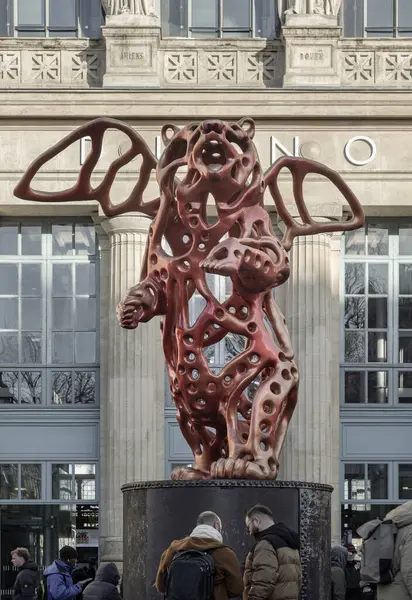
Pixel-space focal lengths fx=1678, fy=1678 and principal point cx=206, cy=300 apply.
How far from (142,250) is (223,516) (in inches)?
778

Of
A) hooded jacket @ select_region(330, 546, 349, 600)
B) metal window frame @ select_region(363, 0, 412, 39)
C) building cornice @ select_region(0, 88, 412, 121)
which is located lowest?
hooded jacket @ select_region(330, 546, 349, 600)

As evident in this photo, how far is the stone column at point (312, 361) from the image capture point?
3225 centimetres

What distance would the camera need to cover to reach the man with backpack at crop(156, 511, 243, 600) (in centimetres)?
1109

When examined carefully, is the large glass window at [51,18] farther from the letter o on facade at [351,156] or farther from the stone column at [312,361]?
the stone column at [312,361]

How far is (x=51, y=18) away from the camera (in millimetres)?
34219

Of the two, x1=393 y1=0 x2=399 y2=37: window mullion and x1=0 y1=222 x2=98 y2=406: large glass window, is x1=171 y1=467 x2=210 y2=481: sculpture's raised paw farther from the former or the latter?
x1=393 y1=0 x2=399 y2=37: window mullion

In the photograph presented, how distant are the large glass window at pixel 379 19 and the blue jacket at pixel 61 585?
17695mm

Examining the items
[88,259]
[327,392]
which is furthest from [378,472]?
[88,259]

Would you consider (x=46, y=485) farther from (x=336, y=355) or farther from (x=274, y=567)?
(x=274, y=567)

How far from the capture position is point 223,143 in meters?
15.1

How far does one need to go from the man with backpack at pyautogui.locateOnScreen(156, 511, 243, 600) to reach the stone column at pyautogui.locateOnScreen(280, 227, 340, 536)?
2037 centimetres

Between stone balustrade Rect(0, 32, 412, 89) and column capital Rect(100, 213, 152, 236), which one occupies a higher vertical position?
stone balustrade Rect(0, 32, 412, 89)

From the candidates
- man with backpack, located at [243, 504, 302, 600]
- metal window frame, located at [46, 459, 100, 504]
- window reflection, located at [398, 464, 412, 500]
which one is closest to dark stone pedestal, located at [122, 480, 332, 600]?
man with backpack, located at [243, 504, 302, 600]

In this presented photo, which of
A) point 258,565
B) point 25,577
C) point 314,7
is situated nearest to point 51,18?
point 314,7
